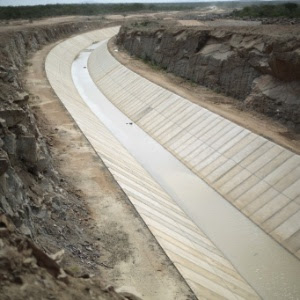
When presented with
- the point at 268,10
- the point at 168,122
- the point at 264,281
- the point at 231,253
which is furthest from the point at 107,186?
the point at 268,10

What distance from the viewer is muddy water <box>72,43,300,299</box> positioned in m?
16.6

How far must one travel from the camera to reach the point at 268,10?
64688mm

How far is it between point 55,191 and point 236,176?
35.5 feet

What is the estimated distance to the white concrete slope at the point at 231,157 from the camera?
19.6 m

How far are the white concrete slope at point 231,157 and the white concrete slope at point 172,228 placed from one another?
323cm

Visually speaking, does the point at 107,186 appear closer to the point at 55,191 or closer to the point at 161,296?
the point at 55,191

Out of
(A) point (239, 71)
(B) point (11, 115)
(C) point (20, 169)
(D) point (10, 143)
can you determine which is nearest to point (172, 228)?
(C) point (20, 169)

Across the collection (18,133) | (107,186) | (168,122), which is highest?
(18,133)

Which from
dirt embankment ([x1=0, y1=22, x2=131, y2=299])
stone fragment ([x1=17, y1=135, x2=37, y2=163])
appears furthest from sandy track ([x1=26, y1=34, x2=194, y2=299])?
stone fragment ([x1=17, y1=135, x2=37, y2=163])

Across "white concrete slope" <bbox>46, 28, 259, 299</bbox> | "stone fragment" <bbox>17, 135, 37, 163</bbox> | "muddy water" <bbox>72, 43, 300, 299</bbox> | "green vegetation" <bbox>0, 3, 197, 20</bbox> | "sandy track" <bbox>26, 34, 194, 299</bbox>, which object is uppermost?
"stone fragment" <bbox>17, 135, 37, 163</bbox>

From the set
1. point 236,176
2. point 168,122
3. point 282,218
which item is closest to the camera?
point 282,218

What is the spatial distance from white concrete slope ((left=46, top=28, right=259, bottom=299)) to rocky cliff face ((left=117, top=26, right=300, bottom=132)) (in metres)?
10.6

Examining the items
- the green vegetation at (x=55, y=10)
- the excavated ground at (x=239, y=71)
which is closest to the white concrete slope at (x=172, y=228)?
the excavated ground at (x=239, y=71)

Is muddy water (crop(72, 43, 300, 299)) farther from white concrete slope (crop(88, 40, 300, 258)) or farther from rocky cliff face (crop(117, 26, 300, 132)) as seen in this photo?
rocky cliff face (crop(117, 26, 300, 132))
